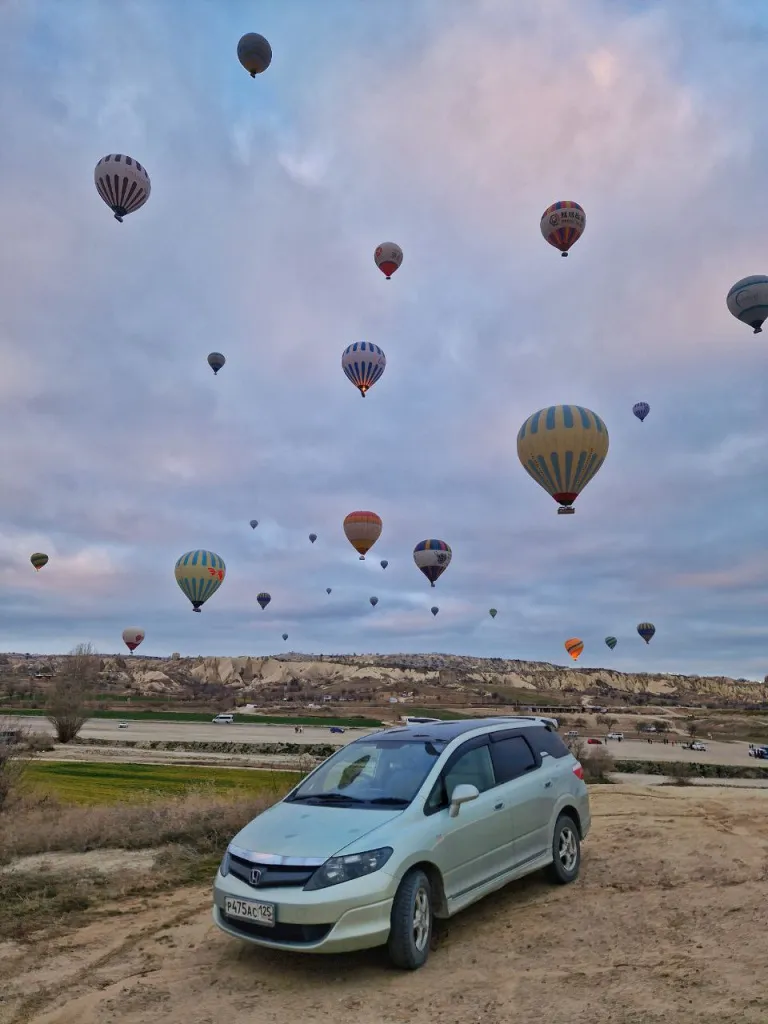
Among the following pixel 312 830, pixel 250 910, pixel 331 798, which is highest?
pixel 331 798

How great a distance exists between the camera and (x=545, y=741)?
8500 millimetres

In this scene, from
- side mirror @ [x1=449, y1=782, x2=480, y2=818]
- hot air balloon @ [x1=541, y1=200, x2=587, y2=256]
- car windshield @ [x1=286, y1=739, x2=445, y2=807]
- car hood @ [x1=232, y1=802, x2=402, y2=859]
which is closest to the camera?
car hood @ [x1=232, y1=802, x2=402, y2=859]

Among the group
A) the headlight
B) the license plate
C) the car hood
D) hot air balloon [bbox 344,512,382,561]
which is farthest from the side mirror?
hot air balloon [bbox 344,512,382,561]

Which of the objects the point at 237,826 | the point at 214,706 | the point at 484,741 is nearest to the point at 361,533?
the point at 237,826

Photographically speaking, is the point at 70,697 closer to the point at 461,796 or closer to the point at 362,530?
the point at 362,530

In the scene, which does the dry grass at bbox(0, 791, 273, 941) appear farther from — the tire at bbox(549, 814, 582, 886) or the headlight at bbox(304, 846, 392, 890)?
the tire at bbox(549, 814, 582, 886)

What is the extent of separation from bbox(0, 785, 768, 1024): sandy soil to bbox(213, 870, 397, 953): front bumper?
0.33m

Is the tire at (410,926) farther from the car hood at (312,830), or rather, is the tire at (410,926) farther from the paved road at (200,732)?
the paved road at (200,732)

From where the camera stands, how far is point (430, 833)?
6.08 meters

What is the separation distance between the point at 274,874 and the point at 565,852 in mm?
3860

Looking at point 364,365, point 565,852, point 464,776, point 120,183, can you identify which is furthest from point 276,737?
point 464,776

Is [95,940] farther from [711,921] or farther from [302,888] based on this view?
[711,921]

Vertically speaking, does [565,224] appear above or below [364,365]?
above

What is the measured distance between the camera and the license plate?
18.0 ft
